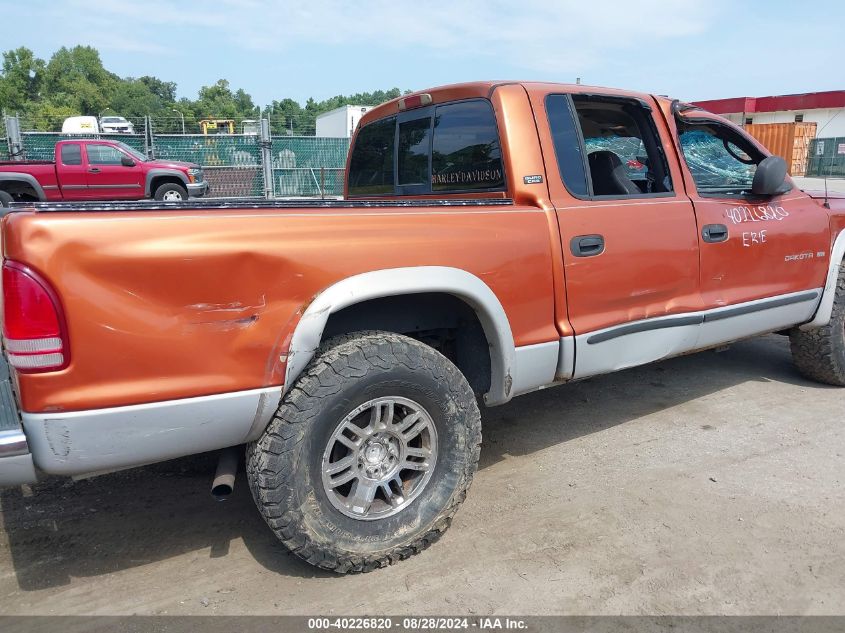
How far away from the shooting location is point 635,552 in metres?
2.73

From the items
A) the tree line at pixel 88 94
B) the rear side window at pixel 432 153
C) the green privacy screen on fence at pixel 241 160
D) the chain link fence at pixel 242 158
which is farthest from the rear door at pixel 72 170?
the tree line at pixel 88 94

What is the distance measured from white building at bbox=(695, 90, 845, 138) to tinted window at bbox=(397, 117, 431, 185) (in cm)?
3635

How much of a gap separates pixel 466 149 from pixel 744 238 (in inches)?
69.7

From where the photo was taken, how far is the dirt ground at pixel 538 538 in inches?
95.7

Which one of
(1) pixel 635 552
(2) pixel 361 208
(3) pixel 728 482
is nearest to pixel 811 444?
(3) pixel 728 482

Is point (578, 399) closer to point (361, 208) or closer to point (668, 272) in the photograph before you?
point (668, 272)

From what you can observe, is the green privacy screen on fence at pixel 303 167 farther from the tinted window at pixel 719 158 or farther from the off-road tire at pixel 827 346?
the off-road tire at pixel 827 346

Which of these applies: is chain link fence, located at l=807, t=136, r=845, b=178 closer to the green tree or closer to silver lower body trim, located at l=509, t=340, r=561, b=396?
silver lower body trim, located at l=509, t=340, r=561, b=396

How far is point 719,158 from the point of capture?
4.26 m

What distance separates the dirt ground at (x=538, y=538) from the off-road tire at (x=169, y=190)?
46.3 ft

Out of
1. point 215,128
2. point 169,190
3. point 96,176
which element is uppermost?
point 215,128

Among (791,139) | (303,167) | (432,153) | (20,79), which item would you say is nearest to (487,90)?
A: (432,153)

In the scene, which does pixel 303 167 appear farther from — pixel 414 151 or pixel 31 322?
pixel 31 322

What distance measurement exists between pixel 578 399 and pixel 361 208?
259 cm
